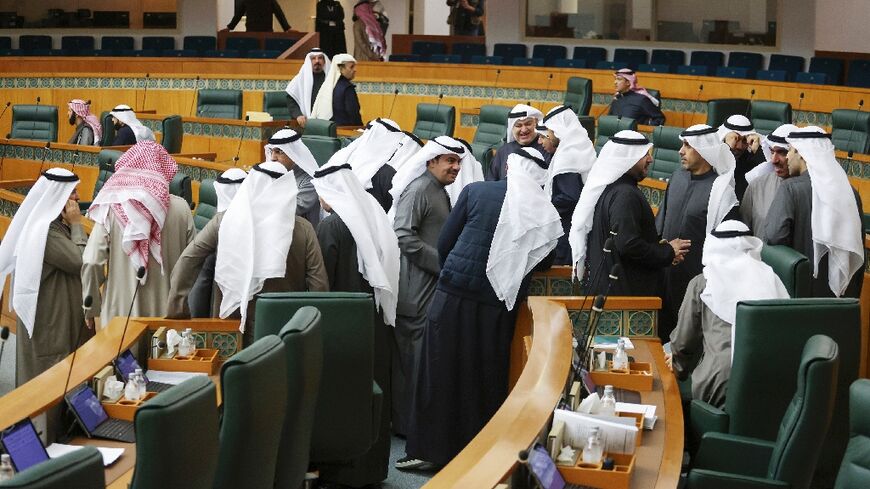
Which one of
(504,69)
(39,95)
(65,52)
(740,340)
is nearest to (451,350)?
(740,340)

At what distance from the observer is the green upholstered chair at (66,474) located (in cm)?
263

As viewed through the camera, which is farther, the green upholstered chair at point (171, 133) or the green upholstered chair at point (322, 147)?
the green upholstered chair at point (171, 133)

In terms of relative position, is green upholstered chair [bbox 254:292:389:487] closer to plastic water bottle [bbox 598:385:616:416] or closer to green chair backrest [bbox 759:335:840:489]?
plastic water bottle [bbox 598:385:616:416]

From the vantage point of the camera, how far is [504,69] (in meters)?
15.8

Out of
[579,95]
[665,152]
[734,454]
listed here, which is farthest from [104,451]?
[579,95]

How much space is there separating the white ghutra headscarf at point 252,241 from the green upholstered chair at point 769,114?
6.84 m

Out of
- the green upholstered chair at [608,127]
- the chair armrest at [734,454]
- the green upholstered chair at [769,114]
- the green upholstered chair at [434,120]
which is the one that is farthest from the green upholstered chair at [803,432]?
the green upholstered chair at [434,120]

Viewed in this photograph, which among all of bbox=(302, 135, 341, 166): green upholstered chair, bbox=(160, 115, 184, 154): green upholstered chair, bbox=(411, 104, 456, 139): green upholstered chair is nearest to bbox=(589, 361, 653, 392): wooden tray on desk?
bbox=(302, 135, 341, 166): green upholstered chair

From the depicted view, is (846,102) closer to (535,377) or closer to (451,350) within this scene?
(451,350)

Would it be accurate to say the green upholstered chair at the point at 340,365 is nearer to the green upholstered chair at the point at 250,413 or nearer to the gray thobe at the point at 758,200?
the green upholstered chair at the point at 250,413

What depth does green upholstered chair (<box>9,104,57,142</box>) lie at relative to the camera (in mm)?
14016

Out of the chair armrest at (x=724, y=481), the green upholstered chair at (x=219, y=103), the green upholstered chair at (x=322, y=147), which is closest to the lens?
the chair armrest at (x=724, y=481)

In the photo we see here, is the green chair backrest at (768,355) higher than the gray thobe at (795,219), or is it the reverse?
the gray thobe at (795,219)

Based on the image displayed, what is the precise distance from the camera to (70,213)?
6.19m
